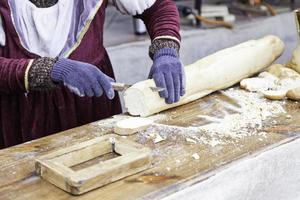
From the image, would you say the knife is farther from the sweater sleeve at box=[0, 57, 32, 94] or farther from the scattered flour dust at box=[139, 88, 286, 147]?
the sweater sleeve at box=[0, 57, 32, 94]

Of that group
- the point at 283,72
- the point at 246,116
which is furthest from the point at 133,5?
the point at 283,72

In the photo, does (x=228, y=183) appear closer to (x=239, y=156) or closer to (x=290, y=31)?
(x=239, y=156)

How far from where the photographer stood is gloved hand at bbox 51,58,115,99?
62.3 inches

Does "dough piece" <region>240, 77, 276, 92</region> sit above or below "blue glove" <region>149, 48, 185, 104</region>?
below

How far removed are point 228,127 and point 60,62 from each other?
0.55 metres

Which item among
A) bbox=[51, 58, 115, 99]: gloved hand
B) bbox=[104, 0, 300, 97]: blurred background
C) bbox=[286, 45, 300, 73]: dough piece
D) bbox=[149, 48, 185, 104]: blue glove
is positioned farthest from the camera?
bbox=[104, 0, 300, 97]: blurred background

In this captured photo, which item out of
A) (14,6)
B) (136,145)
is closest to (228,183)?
(136,145)

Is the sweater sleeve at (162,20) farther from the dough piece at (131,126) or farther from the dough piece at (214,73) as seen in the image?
the dough piece at (131,126)

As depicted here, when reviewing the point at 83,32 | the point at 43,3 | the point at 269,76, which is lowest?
the point at 269,76

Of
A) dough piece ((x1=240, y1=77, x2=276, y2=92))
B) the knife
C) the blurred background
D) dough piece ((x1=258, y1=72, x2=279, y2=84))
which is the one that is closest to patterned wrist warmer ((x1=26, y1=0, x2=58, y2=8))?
the knife

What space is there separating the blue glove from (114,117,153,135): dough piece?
11cm

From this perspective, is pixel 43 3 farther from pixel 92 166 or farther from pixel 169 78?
pixel 92 166

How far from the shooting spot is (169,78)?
1732mm

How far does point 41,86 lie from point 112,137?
0.28m
